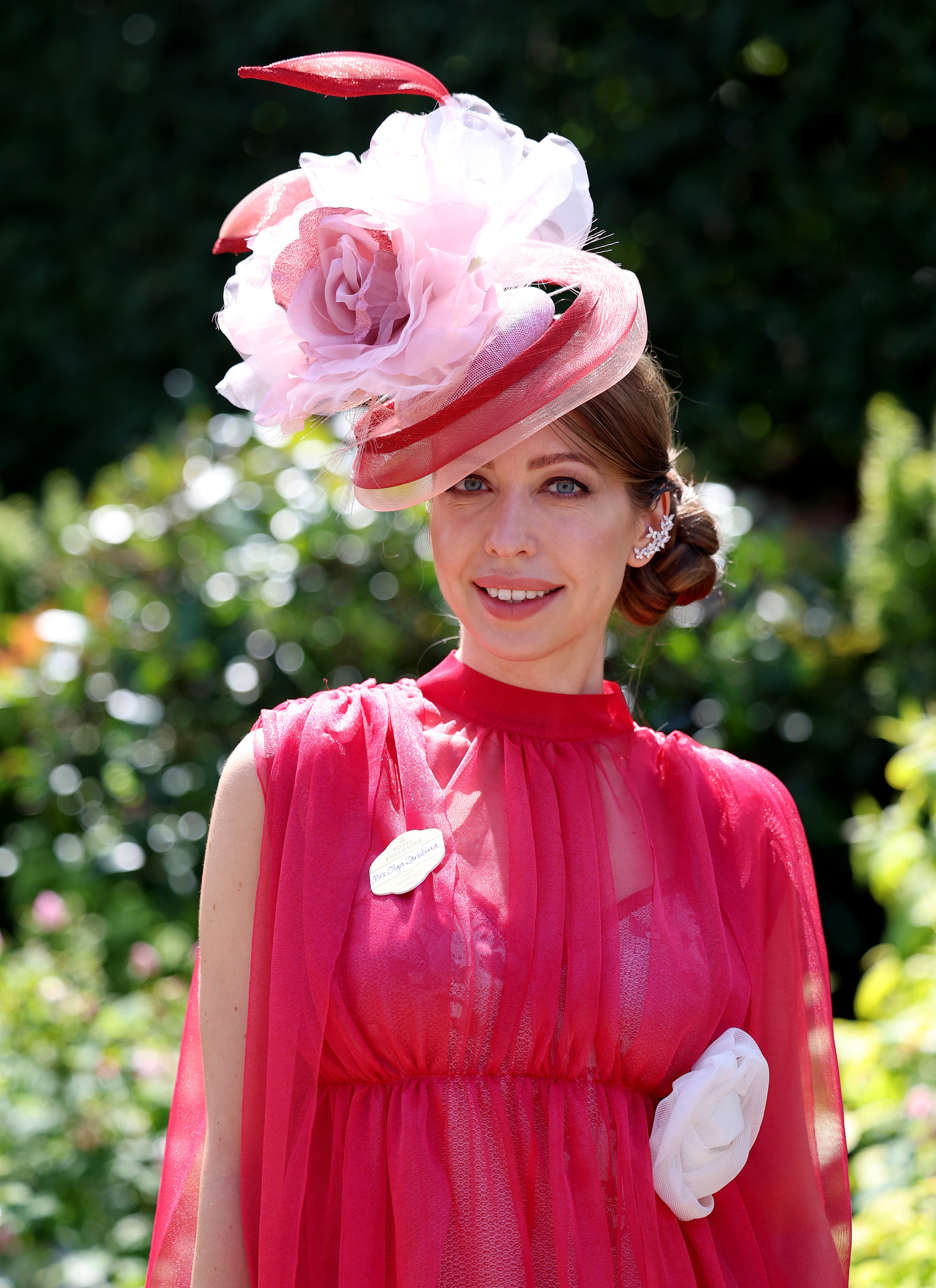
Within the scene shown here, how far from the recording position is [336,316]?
141 cm

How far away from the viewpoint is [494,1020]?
143 cm

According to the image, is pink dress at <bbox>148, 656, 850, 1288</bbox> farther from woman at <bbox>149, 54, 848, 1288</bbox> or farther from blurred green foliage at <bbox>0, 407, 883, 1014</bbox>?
blurred green foliage at <bbox>0, 407, 883, 1014</bbox>

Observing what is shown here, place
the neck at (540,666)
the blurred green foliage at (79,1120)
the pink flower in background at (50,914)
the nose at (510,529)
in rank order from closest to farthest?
the nose at (510,529) → the neck at (540,666) → the blurred green foliage at (79,1120) → the pink flower in background at (50,914)

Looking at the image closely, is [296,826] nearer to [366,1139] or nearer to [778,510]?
[366,1139]

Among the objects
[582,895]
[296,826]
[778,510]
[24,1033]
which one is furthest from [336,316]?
[778,510]

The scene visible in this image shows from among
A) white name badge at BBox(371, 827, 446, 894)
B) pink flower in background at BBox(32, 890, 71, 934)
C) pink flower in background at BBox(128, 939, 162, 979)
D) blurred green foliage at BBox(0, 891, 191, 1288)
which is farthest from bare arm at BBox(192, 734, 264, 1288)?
pink flower in background at BBox(32, 890, 71, 934)

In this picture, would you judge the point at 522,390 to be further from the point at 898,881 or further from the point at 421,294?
the point at 898,881

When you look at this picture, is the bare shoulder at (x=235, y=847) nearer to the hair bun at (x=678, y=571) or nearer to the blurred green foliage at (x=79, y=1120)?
the hair bun at (x=678, y=571)

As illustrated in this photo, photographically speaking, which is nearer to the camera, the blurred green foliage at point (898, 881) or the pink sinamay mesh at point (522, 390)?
the pink sinamay mesh at point (522, 390)

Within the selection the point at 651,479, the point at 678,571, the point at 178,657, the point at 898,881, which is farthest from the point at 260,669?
the point at 651,479

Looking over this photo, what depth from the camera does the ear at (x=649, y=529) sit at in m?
1.68

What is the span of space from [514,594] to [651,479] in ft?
0.86

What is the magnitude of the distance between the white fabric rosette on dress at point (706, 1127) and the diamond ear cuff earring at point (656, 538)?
62cm

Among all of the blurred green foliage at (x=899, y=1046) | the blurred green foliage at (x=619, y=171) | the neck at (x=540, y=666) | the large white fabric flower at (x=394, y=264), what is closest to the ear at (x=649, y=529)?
the neck at (x=540, y=666)
